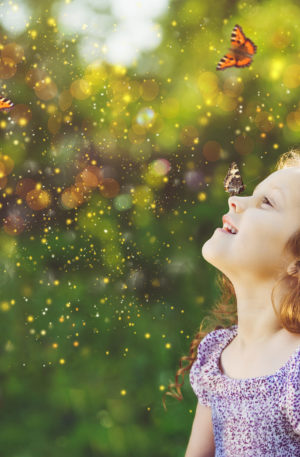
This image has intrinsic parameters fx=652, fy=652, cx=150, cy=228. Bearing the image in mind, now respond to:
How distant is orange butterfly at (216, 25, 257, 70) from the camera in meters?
1.87

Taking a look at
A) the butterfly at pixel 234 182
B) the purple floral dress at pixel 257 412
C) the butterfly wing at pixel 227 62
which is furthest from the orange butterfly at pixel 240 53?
the purple floral dress at pixel 257 412

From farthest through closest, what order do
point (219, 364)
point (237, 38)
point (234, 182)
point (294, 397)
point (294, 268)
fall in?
point (237, 38) < point (234, 182) < point (219, 364) < point (294, 268) < point (294, 397)

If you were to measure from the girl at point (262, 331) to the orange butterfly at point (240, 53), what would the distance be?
2.46 ft

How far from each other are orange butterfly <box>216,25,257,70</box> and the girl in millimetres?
750

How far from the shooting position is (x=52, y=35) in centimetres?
214

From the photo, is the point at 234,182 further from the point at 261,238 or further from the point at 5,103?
the point at 5,103

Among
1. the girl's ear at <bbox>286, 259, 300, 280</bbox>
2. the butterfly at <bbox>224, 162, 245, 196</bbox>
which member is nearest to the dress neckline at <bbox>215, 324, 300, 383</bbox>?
the girl's ear at <bbox>286, 259, 300, 280</bbox>

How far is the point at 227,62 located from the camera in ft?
6.39

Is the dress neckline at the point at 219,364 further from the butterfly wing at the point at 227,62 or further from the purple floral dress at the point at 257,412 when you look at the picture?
the butterfly wing at the point at 227,62

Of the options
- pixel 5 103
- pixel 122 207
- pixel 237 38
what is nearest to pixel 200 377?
pixel 122 207

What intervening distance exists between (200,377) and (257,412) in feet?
0.59

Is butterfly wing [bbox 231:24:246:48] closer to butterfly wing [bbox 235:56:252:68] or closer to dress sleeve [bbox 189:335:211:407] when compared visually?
butterfly wing [bbox 235:56:252:68]

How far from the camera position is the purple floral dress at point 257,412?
1108 mm

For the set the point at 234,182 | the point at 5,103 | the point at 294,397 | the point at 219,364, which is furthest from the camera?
the point at 5,103
